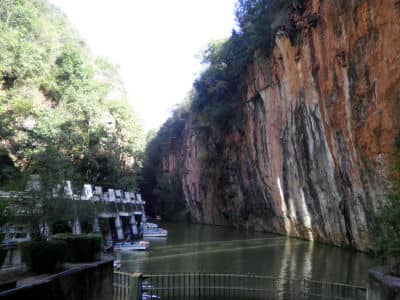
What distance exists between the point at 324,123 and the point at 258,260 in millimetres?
8816

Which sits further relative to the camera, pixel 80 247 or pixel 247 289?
pixel 247 289

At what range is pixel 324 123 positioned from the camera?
2611cm

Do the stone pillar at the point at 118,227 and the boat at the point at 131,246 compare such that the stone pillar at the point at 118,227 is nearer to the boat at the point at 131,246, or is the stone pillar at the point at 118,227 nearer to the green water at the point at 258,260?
the green water at the point at 258,260

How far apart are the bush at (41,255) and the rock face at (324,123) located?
14.9 metres

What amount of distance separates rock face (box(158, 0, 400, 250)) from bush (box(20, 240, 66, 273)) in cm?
1486

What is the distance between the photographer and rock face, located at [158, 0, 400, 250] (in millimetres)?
20109

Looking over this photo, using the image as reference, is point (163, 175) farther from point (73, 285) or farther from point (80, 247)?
point (73, 285)

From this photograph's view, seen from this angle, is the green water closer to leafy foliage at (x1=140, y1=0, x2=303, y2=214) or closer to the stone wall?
the stone wall

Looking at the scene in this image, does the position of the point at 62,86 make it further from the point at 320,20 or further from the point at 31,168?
the point at 320,20

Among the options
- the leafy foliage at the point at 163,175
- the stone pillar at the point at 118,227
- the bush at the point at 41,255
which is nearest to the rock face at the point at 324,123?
the stone pillar at the point at 118,227

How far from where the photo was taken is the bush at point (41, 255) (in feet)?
30.6

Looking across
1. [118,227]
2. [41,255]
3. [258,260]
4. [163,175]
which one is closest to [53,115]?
[118,227]

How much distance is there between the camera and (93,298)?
399 inches

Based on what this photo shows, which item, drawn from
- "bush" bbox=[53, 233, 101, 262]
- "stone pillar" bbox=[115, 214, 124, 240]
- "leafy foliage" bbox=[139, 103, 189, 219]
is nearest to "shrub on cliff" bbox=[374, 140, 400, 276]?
"bush" bbox=[53, 233, 101, 262]
